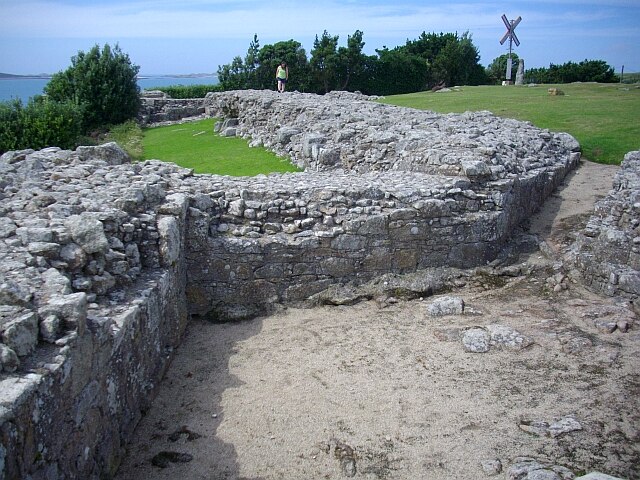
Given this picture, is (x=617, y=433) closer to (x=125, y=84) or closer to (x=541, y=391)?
(x=541, y=391)

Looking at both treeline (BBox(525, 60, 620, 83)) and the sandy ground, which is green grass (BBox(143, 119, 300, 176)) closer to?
the sandy ground

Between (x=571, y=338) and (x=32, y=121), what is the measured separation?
1819cm

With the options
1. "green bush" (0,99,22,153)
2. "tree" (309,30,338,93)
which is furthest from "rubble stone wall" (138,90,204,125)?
"tree" (309,30,338,93)

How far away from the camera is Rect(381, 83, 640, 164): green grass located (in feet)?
51.0

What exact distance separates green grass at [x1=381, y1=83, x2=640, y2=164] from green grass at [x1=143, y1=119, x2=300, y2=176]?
26.3 ft

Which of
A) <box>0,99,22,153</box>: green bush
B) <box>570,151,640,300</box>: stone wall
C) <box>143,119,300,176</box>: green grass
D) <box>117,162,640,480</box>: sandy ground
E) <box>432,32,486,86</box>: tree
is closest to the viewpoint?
<box>117,162,640,480</box>: sandy ground

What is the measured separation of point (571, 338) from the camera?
729 centimetres

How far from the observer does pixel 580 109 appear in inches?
787

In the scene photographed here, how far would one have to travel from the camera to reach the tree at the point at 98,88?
86.0 ft

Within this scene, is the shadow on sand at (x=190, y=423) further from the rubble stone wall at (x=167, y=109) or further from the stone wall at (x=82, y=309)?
the rubble stone wall at (x=167, y=109)

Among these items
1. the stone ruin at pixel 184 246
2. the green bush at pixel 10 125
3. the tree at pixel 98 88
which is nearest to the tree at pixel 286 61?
the tree at pixel 98 88

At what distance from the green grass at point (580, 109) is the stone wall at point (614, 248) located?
21.6 ft

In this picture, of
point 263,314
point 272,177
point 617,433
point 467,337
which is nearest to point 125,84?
point 272,177

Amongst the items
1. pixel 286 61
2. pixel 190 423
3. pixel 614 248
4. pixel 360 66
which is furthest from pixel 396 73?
pixel 190 423
